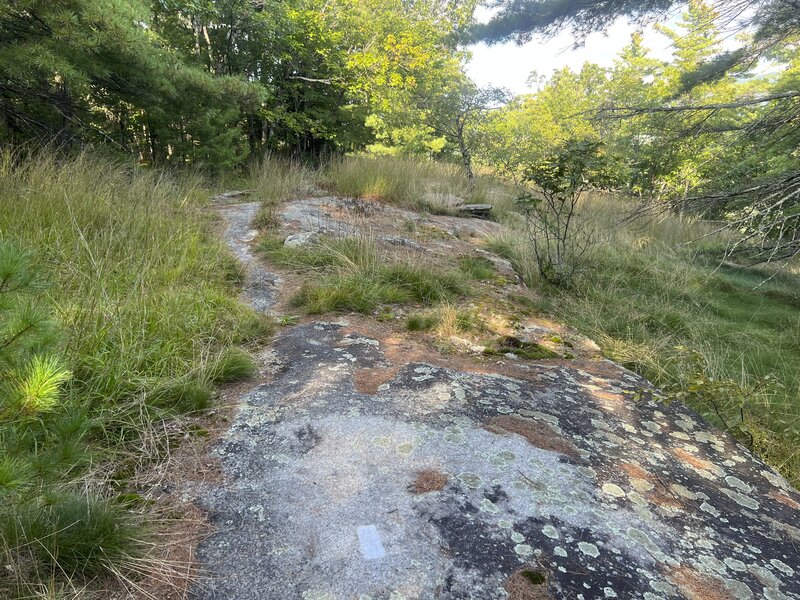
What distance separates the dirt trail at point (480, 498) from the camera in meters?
1.11

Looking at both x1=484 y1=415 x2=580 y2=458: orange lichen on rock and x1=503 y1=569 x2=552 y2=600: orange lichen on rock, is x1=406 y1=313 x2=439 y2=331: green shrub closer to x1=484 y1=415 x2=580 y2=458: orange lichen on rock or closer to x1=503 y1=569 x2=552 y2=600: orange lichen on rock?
x1=484 y1=415 x2=580 y2=458: orange lichen on rock

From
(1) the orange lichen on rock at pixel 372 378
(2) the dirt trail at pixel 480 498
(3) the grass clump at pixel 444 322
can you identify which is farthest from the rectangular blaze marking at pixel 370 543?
(3) the grass clump at pixel 444 322

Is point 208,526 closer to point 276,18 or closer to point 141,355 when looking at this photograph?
point 141,355

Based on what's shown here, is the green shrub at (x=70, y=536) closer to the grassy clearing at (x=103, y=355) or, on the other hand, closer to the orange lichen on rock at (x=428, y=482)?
the grassy clearing at (x=103, y=355)

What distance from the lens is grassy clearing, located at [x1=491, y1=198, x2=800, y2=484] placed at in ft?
8.70

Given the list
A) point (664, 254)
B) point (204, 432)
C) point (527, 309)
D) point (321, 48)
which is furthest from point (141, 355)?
point (321, 48)

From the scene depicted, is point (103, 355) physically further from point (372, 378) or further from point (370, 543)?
point (370, 543)

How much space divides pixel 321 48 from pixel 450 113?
3.62m

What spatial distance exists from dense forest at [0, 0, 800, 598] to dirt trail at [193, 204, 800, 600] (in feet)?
1.00

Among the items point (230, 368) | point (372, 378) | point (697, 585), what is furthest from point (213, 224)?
point (697, 585)

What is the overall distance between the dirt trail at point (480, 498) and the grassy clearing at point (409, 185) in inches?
228

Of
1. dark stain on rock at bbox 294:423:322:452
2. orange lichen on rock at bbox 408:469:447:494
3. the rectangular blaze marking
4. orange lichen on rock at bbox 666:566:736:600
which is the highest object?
orange lichen on rock at bbox 666:566:736:600

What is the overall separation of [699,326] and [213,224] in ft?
17.7

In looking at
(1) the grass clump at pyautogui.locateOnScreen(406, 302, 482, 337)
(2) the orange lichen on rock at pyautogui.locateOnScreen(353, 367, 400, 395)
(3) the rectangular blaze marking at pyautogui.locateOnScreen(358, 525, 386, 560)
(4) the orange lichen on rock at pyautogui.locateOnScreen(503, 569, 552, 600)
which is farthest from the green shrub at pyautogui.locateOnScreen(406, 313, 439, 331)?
(4) the orange lichen on rock at pyautogui.locateOnScreen(503, 569, 552, 600)
